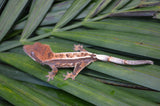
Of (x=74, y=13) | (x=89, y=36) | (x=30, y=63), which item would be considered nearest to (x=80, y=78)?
(x=89, y=36)

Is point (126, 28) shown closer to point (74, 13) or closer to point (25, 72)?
point (74, 13)

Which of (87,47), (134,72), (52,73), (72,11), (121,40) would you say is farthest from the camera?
(72,11)

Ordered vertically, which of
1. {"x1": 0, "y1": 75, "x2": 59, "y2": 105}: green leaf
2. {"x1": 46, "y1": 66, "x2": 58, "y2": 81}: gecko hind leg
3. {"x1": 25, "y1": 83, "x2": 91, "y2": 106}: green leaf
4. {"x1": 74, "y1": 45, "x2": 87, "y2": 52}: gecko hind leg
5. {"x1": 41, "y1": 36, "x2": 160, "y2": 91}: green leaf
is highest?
{"x1": 74, "y1": 45, "x2": 87, "y2": 52}: gecko hind leg

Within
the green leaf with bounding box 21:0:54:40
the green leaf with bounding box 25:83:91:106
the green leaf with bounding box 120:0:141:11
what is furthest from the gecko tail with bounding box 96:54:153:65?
the green leaf with bounding box 21:0:54:40

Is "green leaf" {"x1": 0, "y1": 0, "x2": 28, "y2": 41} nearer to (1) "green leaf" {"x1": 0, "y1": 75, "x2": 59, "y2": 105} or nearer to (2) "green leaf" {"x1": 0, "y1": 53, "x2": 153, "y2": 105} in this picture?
(2) "green leaf" {"x1": 0, "y1": 53, "x2": 153, "y2": 105}

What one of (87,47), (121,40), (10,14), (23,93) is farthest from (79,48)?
(10,14)

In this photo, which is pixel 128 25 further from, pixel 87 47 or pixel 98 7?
pixel 87 47

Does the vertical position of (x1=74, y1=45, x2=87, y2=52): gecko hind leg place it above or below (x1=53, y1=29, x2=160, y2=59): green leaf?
below

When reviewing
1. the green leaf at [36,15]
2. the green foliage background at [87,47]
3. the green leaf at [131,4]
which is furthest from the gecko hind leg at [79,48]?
the green leaf at [131,4]
